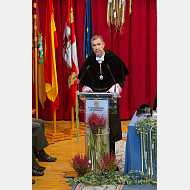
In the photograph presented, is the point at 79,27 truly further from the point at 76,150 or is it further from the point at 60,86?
the point at 76,150

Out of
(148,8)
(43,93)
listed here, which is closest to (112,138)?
(43,93)

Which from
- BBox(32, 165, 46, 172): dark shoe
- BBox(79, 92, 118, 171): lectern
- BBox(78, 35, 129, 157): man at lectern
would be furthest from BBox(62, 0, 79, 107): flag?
BBox(79, 92, 118, 171): lectern

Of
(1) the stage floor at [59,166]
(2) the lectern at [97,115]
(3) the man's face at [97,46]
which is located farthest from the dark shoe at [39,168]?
(3) the man's face at [97,46]

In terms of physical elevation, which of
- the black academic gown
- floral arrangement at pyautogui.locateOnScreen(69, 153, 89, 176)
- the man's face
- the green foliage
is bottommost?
the green foliage

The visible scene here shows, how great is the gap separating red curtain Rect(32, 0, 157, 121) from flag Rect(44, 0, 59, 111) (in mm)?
1145

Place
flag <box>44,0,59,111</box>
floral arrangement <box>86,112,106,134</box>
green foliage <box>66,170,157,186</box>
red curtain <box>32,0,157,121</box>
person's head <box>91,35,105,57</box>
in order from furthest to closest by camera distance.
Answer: red curtain <box>32,0,157,121</box>
flag <box>44,0,59,111</box>
person's head <box>91,35,105,57</box>
floral arrangement <box>86,112,106,134</box>
green foliage <box>66,170,157,186</box>

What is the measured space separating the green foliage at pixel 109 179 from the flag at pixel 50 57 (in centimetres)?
225

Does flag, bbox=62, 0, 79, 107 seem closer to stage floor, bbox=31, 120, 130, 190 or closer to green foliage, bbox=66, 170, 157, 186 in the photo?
stage floor, bbox=31, 120, 130, 190

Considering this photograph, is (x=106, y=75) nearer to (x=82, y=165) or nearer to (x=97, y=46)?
(x=97, y=46)

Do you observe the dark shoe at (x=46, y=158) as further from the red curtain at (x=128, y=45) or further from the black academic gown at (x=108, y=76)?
the red curtain at (x=128, y=45)

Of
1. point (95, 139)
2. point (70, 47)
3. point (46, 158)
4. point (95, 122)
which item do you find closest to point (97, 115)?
point (95, 122)

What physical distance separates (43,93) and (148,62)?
2.63 metres

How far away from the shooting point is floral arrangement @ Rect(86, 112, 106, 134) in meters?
2.56

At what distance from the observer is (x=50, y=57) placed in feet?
15.0
